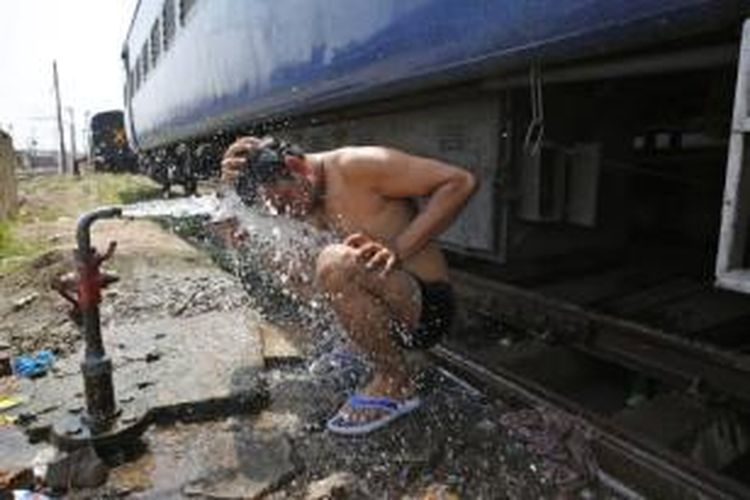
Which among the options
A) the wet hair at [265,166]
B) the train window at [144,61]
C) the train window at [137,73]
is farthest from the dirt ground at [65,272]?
the train window at [137,73]

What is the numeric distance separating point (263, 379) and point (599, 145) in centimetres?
183

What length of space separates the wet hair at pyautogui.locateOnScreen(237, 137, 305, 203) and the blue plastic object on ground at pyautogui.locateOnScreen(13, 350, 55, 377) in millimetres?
1735

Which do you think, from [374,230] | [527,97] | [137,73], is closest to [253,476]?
[374,230]

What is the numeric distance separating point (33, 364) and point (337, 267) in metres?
2.00

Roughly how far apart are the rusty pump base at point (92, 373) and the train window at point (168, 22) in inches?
304

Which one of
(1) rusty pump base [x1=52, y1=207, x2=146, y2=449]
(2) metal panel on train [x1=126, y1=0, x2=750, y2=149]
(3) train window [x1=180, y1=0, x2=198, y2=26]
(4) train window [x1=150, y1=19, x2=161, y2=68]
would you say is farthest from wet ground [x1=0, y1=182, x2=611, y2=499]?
(4) train window [x1=150, y1=19, x2=161, y2=68]

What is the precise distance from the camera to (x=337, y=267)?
3172mm

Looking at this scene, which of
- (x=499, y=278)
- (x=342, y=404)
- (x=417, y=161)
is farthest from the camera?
(x=499, y=278)

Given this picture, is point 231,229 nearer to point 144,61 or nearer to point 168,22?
point 168,22

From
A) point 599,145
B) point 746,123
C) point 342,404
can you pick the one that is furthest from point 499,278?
point 746,123

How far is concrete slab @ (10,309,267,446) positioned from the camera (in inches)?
135

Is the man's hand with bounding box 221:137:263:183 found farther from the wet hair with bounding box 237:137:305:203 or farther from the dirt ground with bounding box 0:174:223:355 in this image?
the dirt ground with bounding box 0:174:223:355

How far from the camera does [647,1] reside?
2.40 meters

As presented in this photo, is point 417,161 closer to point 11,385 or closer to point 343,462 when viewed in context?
point 343,462
